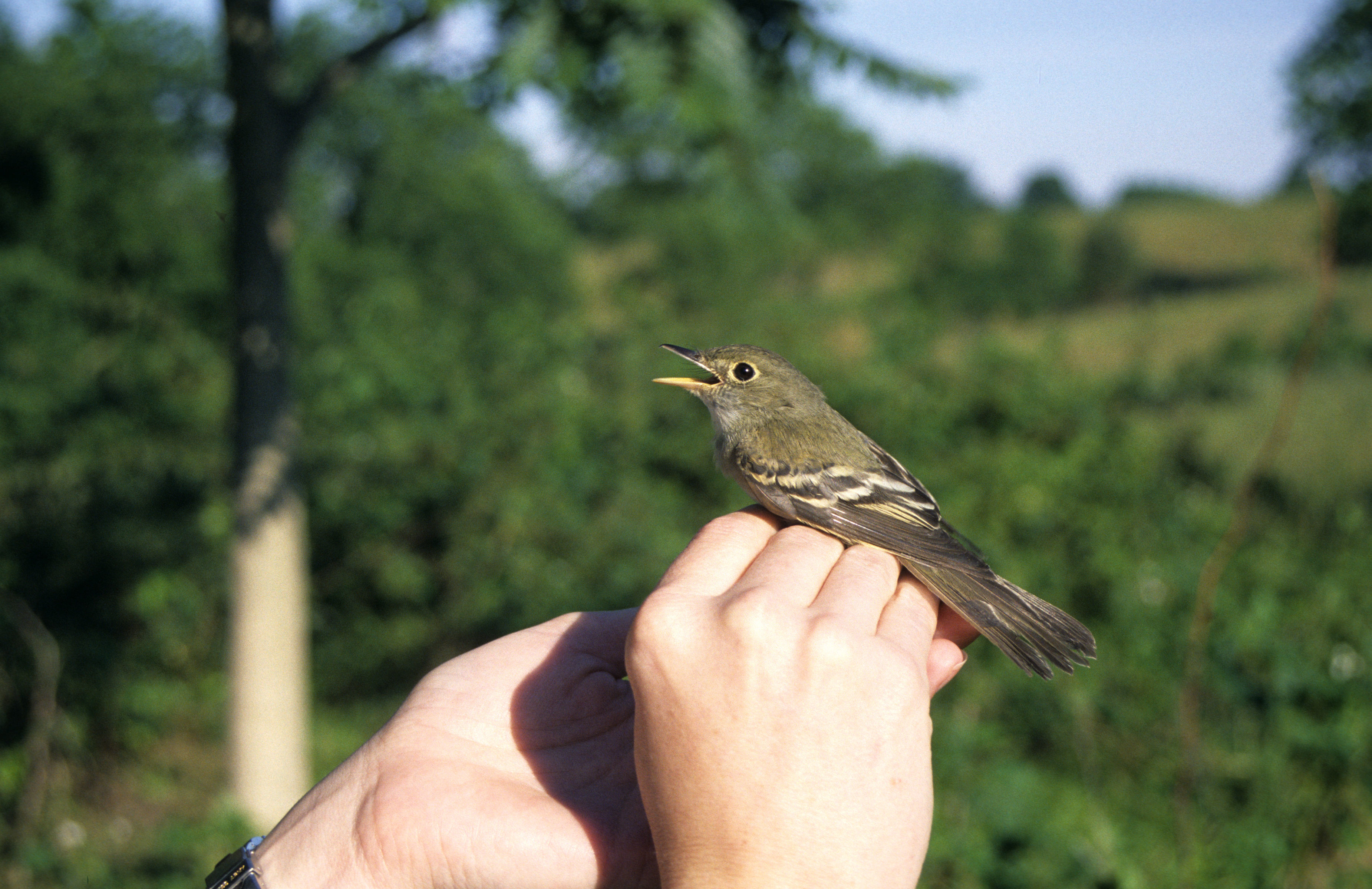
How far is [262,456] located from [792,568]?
381 cm

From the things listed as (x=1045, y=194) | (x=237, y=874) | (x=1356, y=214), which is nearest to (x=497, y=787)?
(x=237, y=874)

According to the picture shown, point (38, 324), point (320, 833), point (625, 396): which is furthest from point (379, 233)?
point (320, 833)

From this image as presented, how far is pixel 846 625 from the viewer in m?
1.55

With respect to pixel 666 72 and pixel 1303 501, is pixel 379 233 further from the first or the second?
pixel 666 72

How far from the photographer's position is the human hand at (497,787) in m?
1.80

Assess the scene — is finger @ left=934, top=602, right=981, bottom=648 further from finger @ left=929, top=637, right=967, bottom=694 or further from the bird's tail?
finger @ left=929, top=637, right=967, bottom=694

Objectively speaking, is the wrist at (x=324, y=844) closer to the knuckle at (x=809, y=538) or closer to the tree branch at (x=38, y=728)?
the knuckle at (x=809, y=538)

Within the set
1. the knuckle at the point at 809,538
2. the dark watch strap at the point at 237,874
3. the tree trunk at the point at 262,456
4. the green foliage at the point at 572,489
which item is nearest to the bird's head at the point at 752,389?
the green foliage at the point at 572,489

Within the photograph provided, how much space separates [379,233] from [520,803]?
66.2 feet

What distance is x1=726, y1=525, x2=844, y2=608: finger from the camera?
163cm

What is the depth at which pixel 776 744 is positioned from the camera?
1.42 meters

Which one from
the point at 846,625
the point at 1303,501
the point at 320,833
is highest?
the point at 846,625

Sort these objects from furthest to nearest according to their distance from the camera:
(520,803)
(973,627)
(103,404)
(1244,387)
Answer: (1244,387) < (103,404) < (973,627) < (520,803)

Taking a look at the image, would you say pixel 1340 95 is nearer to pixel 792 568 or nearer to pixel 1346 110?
pixel 1346 110
